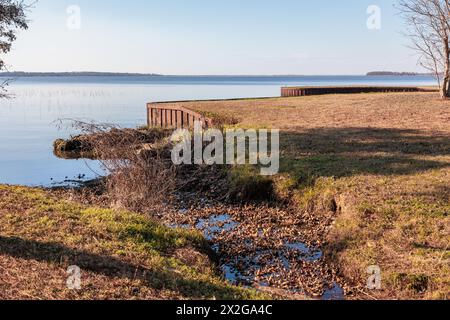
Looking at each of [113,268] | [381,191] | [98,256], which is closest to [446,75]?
[381,191]

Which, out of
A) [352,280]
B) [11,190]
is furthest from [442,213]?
[11,190]

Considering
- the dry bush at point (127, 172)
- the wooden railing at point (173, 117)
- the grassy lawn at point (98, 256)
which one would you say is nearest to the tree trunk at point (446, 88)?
the wooden railing at point (173, 117)

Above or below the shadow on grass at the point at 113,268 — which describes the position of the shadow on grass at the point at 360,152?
above

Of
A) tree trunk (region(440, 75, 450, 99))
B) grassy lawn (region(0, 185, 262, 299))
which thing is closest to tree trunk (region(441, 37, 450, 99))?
tree trunk (region(440, 75, 450, 99))

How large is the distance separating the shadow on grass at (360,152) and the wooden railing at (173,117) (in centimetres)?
691

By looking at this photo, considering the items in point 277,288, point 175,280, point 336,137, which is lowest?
point 277,288

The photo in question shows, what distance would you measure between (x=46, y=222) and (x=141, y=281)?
3.63 meters

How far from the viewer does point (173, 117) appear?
32.2 metres

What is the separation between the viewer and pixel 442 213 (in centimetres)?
1035

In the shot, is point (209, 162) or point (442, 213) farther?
point (209, 162)

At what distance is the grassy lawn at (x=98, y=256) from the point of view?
6727 millimetres

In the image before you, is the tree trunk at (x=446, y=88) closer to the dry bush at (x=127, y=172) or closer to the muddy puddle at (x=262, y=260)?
the muddy puddle at (x=262, y=260)

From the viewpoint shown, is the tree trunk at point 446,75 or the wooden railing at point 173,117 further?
the tree trunk at point 446,75
